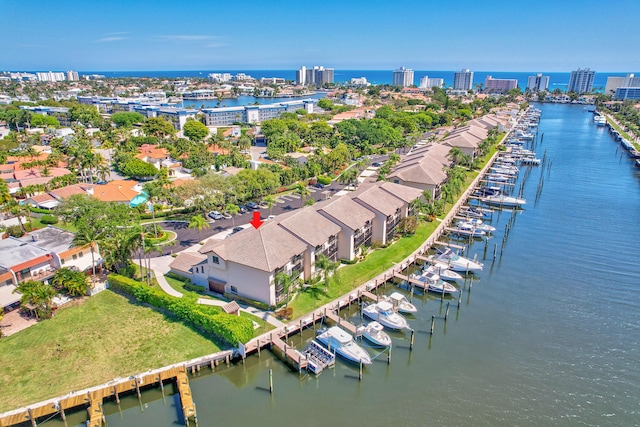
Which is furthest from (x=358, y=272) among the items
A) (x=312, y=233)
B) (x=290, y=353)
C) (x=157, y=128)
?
(x=157, y=128)

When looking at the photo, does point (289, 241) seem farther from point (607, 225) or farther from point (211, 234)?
point (607, 225)

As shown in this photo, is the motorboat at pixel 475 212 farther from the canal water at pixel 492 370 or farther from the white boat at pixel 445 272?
the white boat at pixel 445 272

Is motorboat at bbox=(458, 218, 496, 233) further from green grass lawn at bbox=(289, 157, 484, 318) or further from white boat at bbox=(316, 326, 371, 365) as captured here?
white boat at bbox=(316, 326, 371, 365)

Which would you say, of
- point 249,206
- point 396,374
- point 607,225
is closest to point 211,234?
point 249,206

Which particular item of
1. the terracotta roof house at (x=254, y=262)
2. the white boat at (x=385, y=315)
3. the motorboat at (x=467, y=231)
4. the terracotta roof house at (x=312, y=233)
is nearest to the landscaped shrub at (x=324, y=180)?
the motorboat at (x=467, y=231)

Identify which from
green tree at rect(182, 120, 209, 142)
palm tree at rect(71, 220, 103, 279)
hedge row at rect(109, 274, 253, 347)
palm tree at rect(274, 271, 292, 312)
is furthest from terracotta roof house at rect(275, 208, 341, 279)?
green tree at rect(182, 120, 209, 142)

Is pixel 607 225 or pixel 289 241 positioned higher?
pixel 289 241
